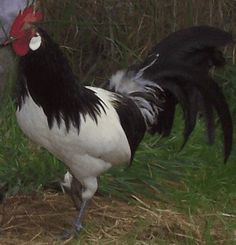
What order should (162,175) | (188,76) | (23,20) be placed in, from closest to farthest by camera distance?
(23,20), (188,76), (162,175)

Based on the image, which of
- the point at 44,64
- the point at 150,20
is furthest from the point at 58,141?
the point at 150,20

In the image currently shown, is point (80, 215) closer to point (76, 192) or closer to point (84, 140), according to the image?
point (76, 192)

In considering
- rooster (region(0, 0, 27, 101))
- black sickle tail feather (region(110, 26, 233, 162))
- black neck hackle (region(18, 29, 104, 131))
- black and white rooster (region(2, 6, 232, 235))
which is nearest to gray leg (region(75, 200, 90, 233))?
black and white rooster (region(2, 6, 232, 235))

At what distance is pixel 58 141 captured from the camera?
14.0 feet

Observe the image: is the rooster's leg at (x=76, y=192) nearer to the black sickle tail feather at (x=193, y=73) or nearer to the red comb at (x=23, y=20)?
the black sickle tail feather at (x=193, y=73)

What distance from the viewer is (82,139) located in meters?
4.29

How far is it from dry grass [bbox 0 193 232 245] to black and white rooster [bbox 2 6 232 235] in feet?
0.65

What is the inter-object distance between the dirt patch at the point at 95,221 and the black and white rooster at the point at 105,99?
7.8 inches

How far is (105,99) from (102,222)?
77 centimetres

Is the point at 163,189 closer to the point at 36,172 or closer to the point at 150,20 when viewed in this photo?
the point at 36,172

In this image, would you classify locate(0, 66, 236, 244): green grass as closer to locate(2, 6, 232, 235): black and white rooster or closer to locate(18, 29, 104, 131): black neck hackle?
locate(2, 6, 232, 235): black and white rooster

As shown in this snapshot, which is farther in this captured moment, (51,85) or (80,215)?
(80,215)

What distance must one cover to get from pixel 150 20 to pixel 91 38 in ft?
1.79

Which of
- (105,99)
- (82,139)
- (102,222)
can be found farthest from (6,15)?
(82,139)
